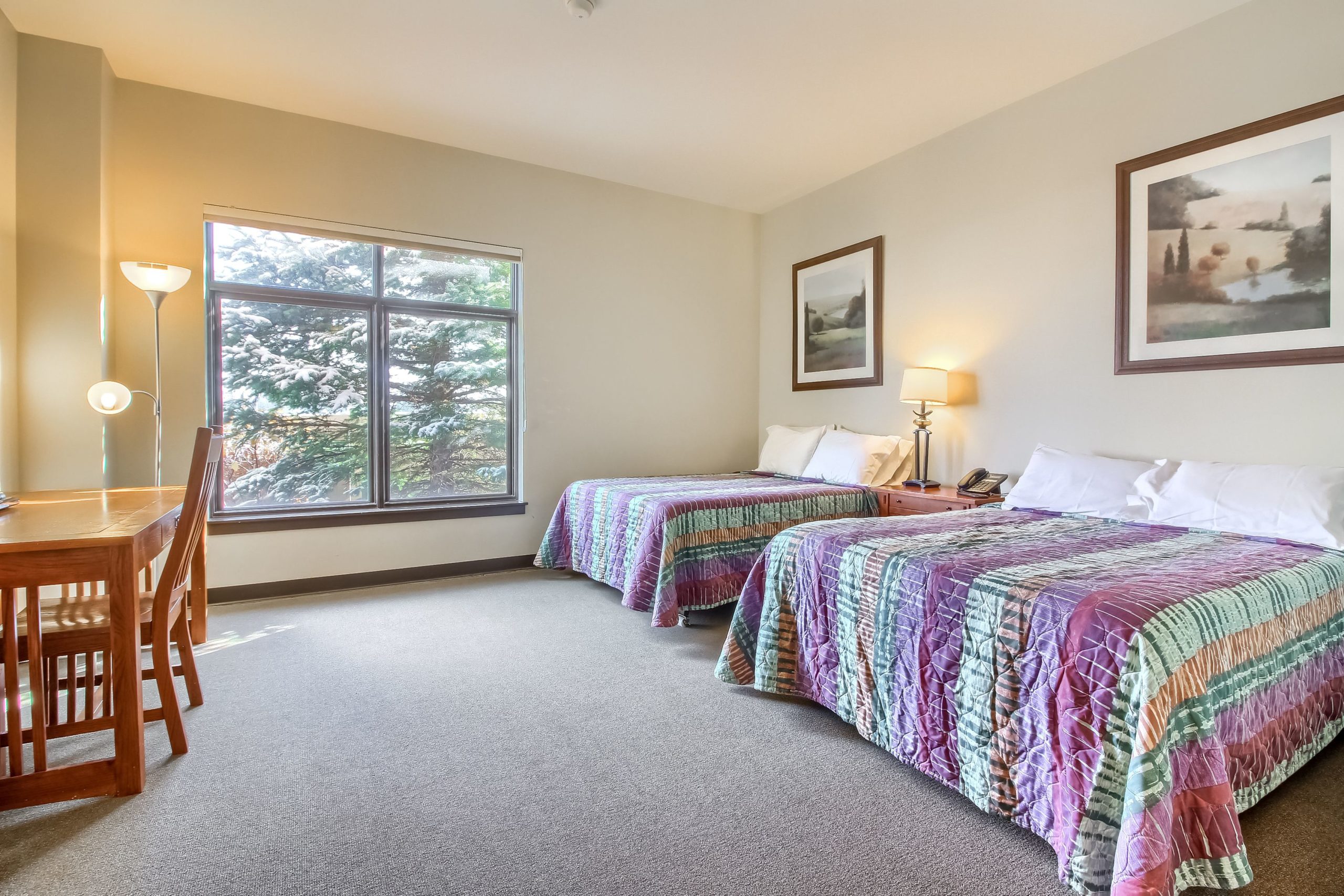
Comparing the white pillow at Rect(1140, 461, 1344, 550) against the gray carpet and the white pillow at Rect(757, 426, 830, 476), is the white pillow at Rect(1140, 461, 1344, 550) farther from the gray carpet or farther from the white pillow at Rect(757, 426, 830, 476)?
the white pillow at Rect(757, 426, 830, 476)

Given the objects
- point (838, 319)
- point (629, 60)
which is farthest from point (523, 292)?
point (838, 319)

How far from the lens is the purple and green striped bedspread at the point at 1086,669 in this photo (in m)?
1.38

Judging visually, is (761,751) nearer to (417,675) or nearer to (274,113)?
(417,675)

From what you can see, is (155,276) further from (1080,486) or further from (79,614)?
(1080,486)

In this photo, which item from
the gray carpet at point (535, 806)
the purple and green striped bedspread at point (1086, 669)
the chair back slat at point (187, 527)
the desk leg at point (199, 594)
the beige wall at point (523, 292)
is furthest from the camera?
the beige wall at point (523, 292)

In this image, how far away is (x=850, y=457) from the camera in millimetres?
4121

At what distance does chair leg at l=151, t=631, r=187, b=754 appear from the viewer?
78.3 inches

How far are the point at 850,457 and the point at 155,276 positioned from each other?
12.3 ft

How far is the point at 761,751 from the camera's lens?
206 cm

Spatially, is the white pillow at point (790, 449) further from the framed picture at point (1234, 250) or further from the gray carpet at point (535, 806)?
the gray carpet at point (535, 806)

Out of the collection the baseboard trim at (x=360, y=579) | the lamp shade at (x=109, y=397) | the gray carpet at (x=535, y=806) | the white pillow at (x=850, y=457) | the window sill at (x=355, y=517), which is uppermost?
the lamp shade at (x=109, y=397)

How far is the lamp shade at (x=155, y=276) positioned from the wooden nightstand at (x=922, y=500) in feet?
12.1

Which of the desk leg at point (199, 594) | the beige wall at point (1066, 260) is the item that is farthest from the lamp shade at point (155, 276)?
the beige wall at point (1066, 260)

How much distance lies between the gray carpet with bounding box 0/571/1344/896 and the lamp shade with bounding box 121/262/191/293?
1764 mm
